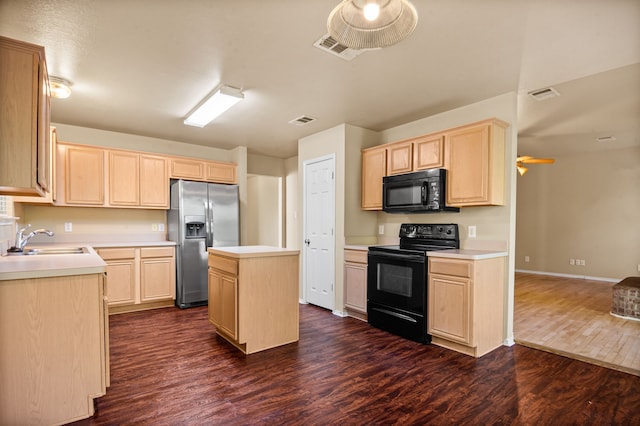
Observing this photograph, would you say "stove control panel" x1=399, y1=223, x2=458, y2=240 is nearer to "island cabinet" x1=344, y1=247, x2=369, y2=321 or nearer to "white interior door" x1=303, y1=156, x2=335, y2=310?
"island cabinet" x1=344, y1=247, x2=369, y2=321

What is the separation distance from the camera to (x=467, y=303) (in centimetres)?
279

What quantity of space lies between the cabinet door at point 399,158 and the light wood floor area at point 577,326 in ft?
6.86

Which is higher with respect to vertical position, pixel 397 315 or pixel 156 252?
pixel 156 252

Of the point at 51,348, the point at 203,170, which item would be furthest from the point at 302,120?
the point at 51,348

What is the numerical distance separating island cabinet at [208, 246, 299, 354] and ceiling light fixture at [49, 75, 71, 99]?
198 centimetres

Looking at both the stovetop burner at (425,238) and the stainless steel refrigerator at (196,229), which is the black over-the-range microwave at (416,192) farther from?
the stainless steel refrigerator at (196,229)

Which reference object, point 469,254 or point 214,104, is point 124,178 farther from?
point 469,254

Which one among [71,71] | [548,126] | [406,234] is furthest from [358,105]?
[548,126]

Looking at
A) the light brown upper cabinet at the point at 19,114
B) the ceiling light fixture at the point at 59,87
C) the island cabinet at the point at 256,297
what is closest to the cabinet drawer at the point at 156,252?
the island cabinet at the point at 256,297

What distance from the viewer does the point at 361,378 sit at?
2430 millimetres

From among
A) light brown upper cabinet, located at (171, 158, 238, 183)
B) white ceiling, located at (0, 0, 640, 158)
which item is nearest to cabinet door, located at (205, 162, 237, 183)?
light brown upper cabinet, located at (171, 158, 238, 183)

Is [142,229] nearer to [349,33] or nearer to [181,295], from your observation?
[181,295]

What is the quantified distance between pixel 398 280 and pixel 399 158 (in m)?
1.40

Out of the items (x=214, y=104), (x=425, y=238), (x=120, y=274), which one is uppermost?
(x=214, y=104)
